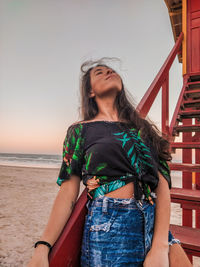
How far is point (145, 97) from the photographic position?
142cm

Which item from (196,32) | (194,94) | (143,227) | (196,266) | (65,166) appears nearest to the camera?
(143,227)

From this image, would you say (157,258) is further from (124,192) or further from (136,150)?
(136,150)

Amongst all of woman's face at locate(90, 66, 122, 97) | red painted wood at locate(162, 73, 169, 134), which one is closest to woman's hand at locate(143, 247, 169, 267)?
woman's face at locate(90, 66, 122, 97)

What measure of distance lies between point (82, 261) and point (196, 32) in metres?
5.17

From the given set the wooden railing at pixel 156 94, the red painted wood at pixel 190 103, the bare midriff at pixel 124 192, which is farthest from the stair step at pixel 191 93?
the bare midriff at pixel 124 192

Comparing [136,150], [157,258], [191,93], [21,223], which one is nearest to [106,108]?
[136,150]

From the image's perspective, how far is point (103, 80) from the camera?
111 cm

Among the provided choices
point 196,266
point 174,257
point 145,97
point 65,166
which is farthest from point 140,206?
point 196,266

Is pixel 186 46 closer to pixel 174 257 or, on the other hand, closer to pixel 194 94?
pixel 194 94

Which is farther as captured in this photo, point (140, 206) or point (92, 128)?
point (92, 128)

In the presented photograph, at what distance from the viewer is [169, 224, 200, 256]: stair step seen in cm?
120

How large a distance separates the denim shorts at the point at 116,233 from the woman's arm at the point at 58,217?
0.10 m

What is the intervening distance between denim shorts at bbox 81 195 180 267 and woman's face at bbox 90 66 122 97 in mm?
637

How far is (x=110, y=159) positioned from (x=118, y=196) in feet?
0.52
